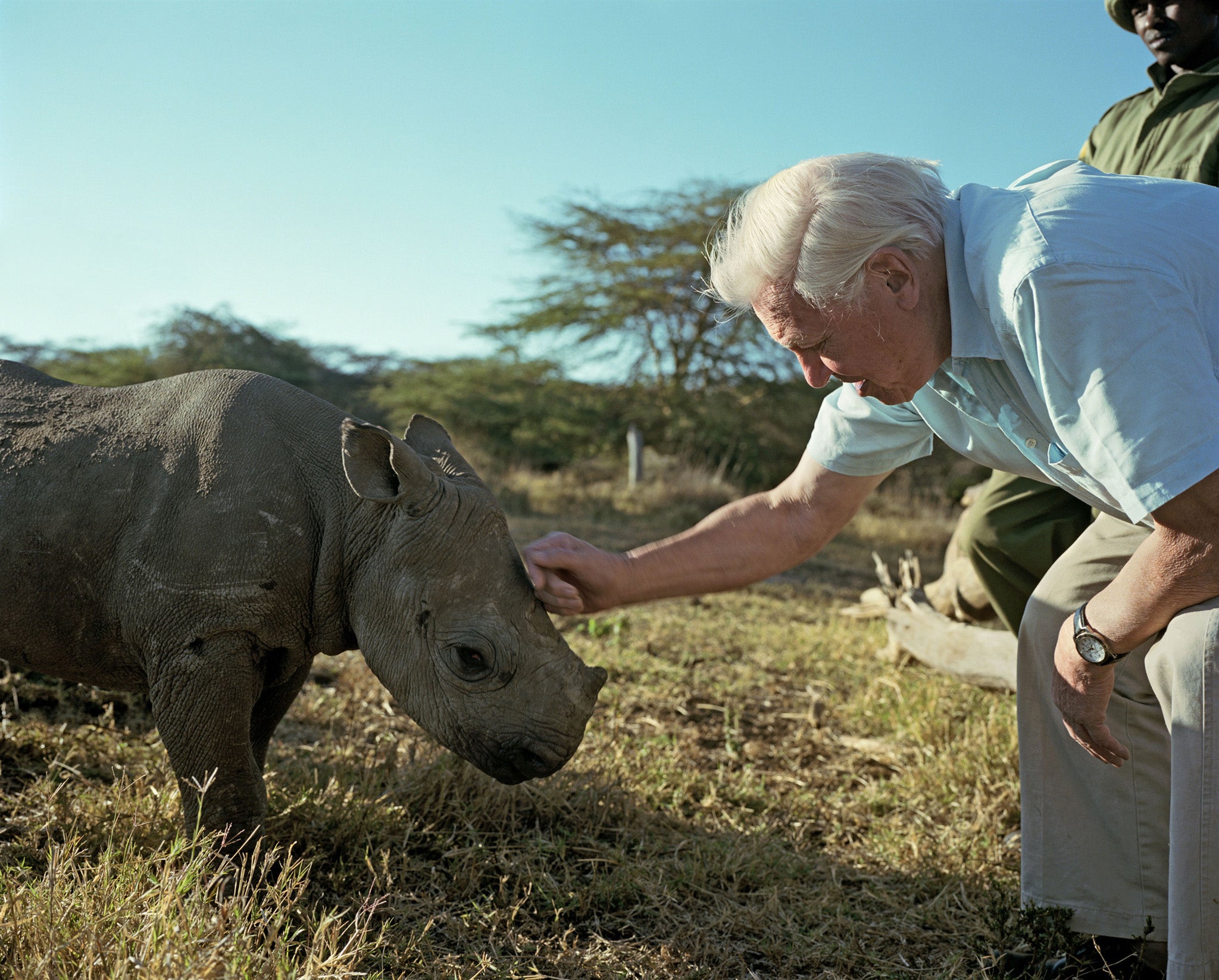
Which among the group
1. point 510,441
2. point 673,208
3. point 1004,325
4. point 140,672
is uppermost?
point 673,208

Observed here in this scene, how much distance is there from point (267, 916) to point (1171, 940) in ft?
7.16

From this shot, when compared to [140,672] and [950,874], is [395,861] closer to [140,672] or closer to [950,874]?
[140,672]

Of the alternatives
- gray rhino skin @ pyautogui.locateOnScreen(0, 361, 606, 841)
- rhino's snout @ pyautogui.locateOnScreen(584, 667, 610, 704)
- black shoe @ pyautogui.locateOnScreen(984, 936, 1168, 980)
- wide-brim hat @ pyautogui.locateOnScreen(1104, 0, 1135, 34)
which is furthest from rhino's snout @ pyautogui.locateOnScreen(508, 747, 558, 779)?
wide-brim hat @ pyautogui.locateOnScreen(1104, 0, 1135, 34)

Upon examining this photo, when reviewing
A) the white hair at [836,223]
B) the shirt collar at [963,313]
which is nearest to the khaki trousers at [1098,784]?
the shirt collar at [963,313]

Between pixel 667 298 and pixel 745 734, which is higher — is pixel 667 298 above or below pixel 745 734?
above

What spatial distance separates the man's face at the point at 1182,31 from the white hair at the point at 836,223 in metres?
2.53

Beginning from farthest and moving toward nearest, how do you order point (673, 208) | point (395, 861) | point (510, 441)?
point (673, 208)
point (510, 441)
point (395, 861)

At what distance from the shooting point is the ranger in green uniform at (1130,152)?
14.4 ft

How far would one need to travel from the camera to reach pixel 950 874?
372 cm

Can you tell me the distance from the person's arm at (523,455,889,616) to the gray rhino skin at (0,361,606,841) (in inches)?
19.5

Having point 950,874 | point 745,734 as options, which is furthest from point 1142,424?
point 745,734

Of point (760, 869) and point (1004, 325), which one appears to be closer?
point (1004, 325)

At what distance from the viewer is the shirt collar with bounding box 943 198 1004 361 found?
2.73 metres

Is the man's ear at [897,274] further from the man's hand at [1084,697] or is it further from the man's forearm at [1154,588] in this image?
the man's hand at [1084,697]
